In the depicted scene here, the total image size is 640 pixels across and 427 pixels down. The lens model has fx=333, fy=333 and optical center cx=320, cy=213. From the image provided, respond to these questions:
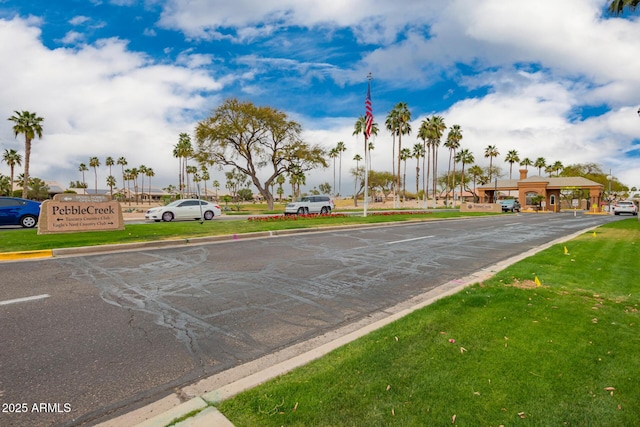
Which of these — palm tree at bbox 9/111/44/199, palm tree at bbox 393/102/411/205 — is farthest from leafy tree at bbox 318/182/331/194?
palm tree at bbox 9/111/44/199

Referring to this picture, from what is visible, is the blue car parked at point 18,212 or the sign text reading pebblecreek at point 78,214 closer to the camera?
the sign text reading pebblecreek at point 78,214

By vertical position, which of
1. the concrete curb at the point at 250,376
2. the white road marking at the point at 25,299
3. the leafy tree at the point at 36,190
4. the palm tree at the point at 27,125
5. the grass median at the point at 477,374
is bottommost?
the concrete curb at the point at 250,376

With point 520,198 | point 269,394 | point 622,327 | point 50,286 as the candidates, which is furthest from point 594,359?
point 520,198

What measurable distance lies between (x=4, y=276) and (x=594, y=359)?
31.8ft

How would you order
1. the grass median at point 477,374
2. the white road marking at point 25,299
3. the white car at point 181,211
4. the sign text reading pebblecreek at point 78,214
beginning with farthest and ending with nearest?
the white car at point 181,211 → the sign text reading pebblecreek at point 78,214 → the white road marking at point 25,299 → the grass median at point 477,374

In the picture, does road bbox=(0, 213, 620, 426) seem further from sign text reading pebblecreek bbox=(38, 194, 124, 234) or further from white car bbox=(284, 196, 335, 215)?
white car bbox=(284, 196, 335, 215)

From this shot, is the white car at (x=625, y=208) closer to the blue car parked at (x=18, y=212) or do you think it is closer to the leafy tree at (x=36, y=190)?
the blue car parked at (x=18, y=212)

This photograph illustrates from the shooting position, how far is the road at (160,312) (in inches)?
120

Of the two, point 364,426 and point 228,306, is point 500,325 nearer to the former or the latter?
point 364,426

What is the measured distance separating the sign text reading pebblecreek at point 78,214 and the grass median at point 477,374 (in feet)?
43.0

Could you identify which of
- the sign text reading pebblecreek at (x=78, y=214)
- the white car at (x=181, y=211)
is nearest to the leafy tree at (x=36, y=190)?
the white car at (x=181, y=211)

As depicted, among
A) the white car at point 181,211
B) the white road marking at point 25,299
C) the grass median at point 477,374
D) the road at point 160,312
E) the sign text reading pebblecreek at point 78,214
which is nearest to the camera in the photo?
the grass median at point 477,374

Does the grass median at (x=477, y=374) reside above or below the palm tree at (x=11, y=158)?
below

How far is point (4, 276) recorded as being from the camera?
672 centimetres
